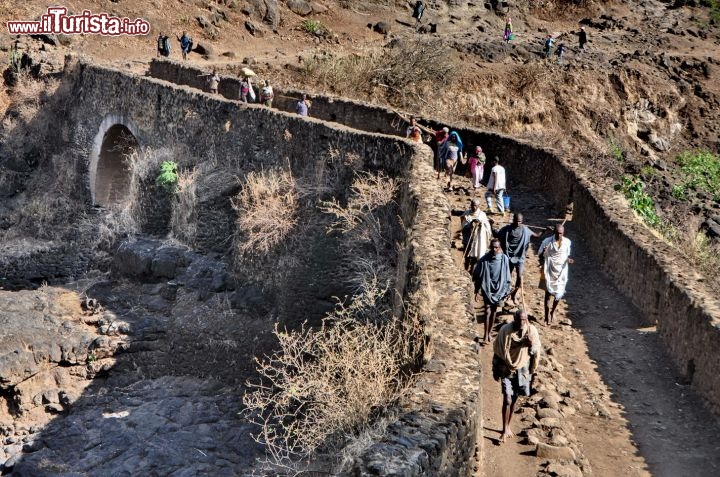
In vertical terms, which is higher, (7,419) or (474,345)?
(474,345)

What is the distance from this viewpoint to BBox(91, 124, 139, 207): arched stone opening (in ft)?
79.8

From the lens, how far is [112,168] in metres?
24.9

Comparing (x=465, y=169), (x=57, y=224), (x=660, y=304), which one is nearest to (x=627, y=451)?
(x=660, y=304)

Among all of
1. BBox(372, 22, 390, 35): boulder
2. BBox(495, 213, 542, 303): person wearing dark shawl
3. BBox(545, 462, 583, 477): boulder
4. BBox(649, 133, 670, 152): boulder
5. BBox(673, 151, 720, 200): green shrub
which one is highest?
BBox(372, 22, 390, 35): boulder

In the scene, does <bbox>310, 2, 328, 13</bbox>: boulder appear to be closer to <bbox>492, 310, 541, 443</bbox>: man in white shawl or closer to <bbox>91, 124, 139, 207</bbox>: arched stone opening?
<bbox>91, 124, 139, 207</bbox>: arched stone opening

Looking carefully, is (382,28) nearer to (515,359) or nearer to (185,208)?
(185,208)

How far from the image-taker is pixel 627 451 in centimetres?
→ 852

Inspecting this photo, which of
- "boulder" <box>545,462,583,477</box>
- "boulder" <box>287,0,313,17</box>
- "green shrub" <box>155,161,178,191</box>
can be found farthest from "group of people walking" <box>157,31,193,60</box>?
"boulder" <box>545,462,583,477</box>

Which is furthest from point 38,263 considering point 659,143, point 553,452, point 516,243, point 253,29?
point 659,143

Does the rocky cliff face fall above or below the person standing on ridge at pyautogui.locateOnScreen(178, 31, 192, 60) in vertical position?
below

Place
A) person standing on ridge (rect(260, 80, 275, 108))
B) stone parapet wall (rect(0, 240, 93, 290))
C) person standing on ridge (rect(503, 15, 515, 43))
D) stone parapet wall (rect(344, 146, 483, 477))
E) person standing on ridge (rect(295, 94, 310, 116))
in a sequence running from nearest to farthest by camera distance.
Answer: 1. stone parapet wall (rect(344, 146, 483, 477))
2. person standing on ridge (rect(295, 94, 310, 116))
3. stone parapet wall (rect(0, 240, 93, 290))
4. person standing on ridge (rect(260, 80, 275, 108))
5. person standing on ridge (rect(503, 15, 515, 43))

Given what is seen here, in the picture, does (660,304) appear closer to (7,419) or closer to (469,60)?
(7,419)

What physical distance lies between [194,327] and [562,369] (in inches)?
341

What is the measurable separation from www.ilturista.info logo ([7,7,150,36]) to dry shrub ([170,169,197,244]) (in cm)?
1494
